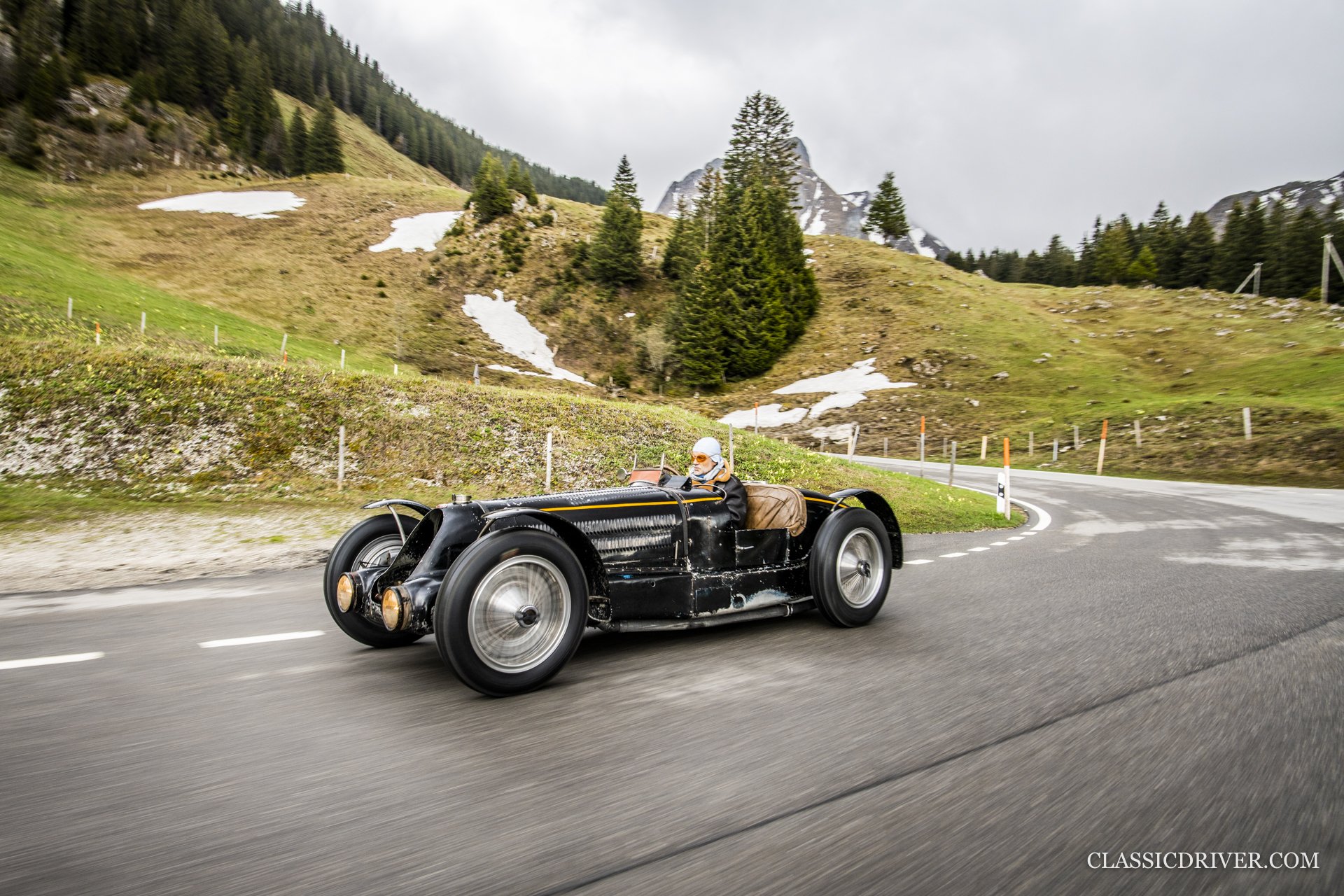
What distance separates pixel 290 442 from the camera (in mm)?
14859

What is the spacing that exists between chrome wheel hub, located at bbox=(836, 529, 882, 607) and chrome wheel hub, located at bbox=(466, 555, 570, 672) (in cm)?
219

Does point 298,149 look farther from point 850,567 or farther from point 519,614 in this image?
point 519,614

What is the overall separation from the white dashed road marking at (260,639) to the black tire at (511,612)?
1.79 meters

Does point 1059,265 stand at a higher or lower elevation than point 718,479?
higher

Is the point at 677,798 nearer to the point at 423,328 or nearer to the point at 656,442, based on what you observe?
the point at 656,442

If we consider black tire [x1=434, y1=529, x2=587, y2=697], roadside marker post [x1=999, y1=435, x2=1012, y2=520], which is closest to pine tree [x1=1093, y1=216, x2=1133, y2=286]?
roadside marker post [x1=999, y1=435, x2=1012, y2=520]

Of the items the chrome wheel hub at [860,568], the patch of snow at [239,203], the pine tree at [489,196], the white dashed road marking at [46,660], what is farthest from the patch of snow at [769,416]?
the patch of snow at [239,203]

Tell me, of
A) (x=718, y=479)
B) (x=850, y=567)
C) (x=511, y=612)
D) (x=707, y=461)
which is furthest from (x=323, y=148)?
(x=511, y=612)

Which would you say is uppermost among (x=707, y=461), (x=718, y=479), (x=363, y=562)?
(x=707, y=461)

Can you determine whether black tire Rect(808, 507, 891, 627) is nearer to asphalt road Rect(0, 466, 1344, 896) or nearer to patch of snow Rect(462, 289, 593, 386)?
asphalt road Rect(0, 466, 1344, 896)

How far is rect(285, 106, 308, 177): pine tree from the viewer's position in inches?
3656

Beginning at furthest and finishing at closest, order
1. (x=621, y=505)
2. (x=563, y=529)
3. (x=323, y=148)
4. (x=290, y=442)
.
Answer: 1. (x=323, y=148)
2. (x=290, y=442)
3. (x=621, y=505)
4. (x=563, y=529)

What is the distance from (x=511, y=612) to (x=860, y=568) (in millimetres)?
2729

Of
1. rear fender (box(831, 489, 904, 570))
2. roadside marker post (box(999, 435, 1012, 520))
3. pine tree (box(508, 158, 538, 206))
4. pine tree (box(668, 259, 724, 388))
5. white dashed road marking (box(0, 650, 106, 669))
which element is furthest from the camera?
pine tree (box(508, 158, 538, 206))
